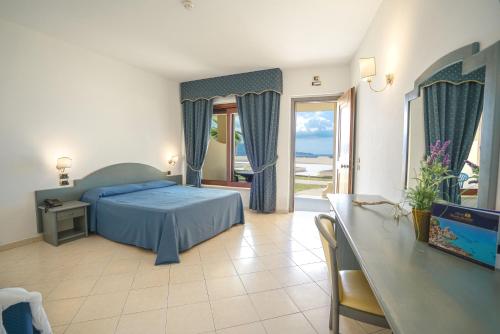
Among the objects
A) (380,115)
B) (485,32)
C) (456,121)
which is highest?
(485,32)

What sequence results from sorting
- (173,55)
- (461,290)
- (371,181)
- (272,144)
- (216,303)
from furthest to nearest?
(272,144) → (173,55) → (371,181) → (216,303) → (461,290)

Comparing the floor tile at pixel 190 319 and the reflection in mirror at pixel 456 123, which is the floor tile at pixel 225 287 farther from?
the reflection in mirror at pixel 456 123

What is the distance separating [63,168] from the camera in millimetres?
3176

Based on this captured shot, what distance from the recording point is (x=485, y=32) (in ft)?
3.45

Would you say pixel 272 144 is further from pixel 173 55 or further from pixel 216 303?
pixel 216 303

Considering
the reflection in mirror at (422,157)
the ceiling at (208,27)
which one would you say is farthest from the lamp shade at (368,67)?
the reflection in mirror at (422,157)

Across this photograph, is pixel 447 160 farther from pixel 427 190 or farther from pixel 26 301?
pixel 26 301

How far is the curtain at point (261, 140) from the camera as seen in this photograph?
4.41 metres

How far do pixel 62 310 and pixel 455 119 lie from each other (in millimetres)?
2843

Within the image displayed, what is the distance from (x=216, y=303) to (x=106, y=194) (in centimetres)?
242

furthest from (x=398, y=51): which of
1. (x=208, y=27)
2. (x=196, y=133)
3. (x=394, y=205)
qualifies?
(x=196, y=133)

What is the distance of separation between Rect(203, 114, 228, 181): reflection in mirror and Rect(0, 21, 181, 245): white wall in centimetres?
144

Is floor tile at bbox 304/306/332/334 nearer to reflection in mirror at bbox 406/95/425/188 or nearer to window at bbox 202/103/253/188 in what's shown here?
reflection in mirror at bbox 406/95/425/188

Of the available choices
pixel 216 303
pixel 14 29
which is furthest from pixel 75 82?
pixel 216 303
